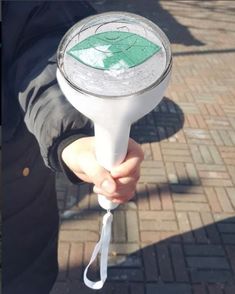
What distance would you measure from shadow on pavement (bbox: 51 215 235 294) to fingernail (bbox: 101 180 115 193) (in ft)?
6.17

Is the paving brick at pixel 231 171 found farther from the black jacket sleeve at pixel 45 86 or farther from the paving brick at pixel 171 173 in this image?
the black jacket sleeve at pixel 45 86

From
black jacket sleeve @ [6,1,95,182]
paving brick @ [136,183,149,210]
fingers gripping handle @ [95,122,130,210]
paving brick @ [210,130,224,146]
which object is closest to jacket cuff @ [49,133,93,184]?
black jacket sleeve @ [6,1,95,182]

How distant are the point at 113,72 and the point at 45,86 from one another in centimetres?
30

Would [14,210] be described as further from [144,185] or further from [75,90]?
[144,185]

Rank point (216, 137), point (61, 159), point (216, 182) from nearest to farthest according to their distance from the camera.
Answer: point (61, 159) < point (216, 182) < point (216, 137)

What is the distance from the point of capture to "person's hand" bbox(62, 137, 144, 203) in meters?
1.08

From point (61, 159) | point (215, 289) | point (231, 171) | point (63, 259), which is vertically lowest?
point (231, 171)

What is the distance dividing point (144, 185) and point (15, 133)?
2.33 meters

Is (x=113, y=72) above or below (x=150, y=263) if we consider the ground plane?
above

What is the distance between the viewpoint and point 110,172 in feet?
3.60

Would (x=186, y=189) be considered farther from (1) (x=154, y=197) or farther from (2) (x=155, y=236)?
(2) (x=155, y=236)

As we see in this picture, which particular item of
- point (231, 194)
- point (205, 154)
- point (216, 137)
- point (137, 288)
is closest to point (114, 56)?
point (137, 288)

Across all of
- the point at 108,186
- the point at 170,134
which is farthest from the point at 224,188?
the point at 108,186

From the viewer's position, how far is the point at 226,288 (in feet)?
9.45
